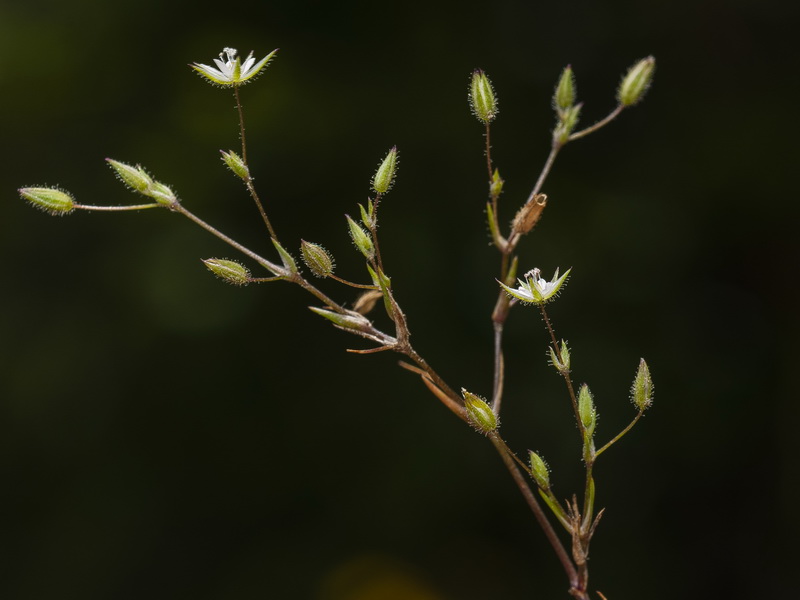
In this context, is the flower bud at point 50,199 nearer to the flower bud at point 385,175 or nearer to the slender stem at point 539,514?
the flower bud at point 385,175

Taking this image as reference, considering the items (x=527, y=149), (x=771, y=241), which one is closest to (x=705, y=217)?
(x=771, y=241)

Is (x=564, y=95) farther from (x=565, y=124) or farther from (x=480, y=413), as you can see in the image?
(x=480, y=413)

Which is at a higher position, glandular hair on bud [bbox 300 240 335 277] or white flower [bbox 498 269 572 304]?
glandular hair on bud [bbox 300 240 335 277]

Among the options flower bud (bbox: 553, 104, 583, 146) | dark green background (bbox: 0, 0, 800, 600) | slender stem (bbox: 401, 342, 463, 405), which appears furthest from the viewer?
dark green background (bbox: 0, 0, 800, 600)

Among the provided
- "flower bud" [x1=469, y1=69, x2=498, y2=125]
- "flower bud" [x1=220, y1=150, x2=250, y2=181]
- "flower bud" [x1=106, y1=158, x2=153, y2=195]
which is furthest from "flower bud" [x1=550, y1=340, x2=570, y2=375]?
"flower bud" [x1=106, y1=158, x2=153, y2=195]

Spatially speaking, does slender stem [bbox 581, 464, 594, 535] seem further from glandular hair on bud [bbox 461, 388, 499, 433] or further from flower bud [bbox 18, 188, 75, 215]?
flower bud [bbox 18, 188, 75, 215]
